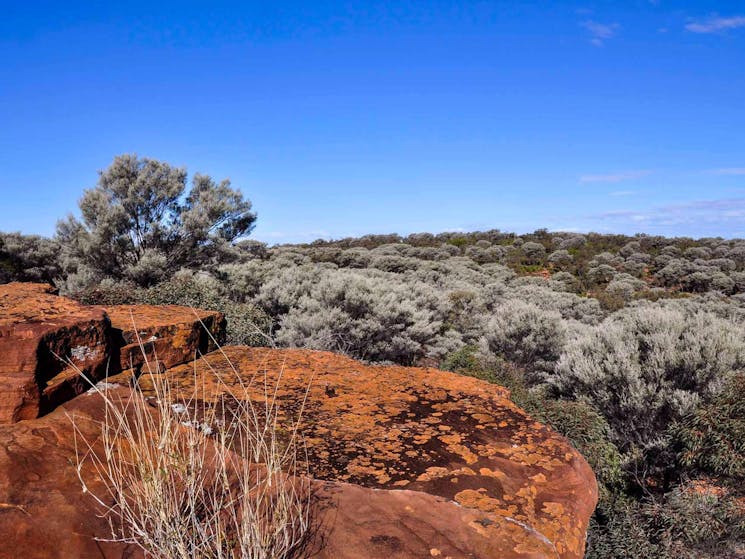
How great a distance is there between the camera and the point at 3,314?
93.6 inches

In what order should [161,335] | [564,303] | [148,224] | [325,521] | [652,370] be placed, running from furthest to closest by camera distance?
[564,303], [148,224], [652,370], [161,335], [325,521]

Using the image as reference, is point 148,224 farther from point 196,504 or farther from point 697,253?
point 697,253

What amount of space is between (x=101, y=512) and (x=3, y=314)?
1.44 metres

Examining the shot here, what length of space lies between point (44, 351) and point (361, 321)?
843 centimetres

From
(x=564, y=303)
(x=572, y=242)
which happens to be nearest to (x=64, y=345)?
(x=564, y=303)

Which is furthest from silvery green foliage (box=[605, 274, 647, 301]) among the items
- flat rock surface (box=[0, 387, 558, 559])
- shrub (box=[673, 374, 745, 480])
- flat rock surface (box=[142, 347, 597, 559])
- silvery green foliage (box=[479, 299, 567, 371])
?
flat rock surface (box=[0, 387, 558, 559])

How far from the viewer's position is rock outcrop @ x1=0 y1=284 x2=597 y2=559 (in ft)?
4.81

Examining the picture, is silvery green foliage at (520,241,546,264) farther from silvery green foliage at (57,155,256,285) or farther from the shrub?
the shrub

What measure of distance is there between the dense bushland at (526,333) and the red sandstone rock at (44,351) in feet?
2.80

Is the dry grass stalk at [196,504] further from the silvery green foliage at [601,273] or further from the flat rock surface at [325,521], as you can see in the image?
the silvery green foliage at [601,273]

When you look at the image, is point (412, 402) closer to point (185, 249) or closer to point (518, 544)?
point (518, 544)

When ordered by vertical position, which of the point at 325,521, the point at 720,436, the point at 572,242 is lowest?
the point at 720,436

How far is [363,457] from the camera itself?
2.02 m

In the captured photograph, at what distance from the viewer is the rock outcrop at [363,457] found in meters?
1.47
